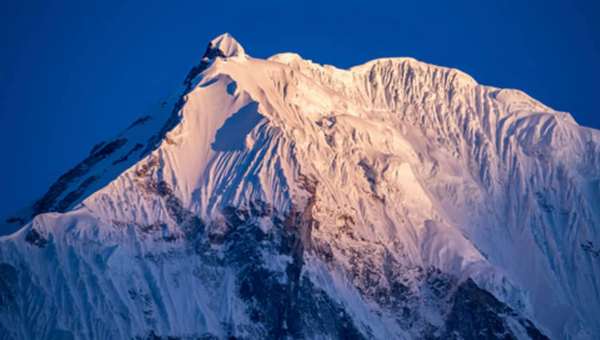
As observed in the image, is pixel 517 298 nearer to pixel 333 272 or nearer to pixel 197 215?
pixel 333 272

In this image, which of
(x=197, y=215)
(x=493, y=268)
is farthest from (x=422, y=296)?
(x=197, y=215)

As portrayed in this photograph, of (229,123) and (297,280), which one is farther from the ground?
(229,123)

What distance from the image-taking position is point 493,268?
636 ft

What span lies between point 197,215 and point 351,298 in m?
14.3

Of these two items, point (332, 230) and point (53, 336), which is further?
point (332, 230)

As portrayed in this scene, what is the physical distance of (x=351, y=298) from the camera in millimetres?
186500

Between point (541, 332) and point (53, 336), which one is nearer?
point (53, 336)

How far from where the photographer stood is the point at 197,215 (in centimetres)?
18750

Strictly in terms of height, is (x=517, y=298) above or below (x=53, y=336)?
above

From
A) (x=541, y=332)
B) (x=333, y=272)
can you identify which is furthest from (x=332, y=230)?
(x=541, y=332)

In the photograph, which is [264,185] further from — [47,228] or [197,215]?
[47,228]

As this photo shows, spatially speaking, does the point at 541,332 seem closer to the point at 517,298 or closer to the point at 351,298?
the point at 517,298

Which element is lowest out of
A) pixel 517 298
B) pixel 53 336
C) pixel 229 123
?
pixel 53 336

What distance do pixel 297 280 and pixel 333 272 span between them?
414 cm
